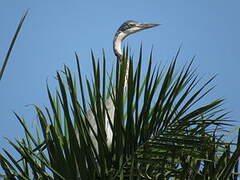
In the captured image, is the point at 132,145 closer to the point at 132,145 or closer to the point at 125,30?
the point at 132,145

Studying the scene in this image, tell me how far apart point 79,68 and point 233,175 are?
833 millimetres

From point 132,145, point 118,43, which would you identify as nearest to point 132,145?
point 132,145

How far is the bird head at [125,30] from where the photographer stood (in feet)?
17.5

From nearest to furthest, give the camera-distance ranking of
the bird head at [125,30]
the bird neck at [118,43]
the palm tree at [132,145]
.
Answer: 1. the palm tree at [132,145]
2. the bird neck at [118,43]
3. the bird head at [125,30]

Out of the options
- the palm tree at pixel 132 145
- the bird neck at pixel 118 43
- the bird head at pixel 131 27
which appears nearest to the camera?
the palm tree at pixel 132 145

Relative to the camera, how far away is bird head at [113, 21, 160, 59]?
5343mm

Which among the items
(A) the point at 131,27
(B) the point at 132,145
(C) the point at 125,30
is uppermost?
(A) the point at 131,27

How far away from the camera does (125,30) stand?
582 cm

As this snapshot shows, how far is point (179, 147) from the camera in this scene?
5.82 ft

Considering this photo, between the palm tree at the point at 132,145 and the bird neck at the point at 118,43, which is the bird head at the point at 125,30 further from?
the palm tree at the point at 132,145

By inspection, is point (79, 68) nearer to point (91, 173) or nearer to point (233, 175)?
point (91, 173)

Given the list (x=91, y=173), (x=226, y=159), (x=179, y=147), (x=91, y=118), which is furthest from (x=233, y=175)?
(x=91, y=118)

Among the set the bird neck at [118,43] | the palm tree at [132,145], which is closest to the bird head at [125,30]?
the bird neck at [118,43]

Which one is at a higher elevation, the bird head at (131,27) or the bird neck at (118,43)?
the bird head at (131,27)
